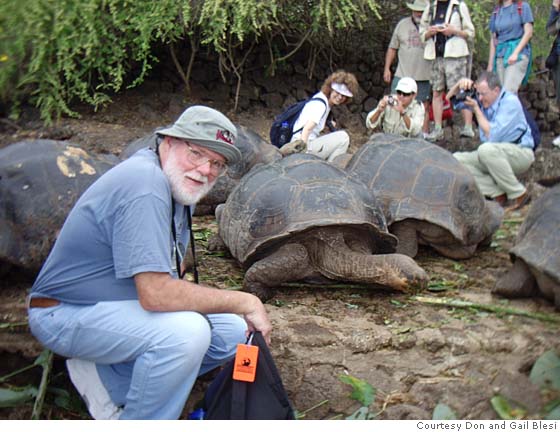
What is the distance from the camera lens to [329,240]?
13.1 ft

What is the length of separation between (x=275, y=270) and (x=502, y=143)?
3324 mm

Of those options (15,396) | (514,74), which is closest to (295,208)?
(15,396)

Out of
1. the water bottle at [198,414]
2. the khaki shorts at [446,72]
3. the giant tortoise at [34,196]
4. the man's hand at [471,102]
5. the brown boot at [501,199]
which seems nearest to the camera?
the water bottle at [198,414]

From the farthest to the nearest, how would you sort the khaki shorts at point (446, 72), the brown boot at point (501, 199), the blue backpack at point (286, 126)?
the khaki shorts at point (446, 72) < the blue backpack at point (286, 126) < the brown boot at point (501, 199)

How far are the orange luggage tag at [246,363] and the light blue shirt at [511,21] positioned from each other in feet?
20.6

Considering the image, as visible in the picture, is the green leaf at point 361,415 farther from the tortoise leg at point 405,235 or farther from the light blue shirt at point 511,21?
the light blue shirt at point 511,21

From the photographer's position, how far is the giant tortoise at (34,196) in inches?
143

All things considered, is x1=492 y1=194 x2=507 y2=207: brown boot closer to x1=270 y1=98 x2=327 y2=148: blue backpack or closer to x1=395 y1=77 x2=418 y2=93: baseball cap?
x1=395 y1=77 x2=418 y2=93: baseball cap

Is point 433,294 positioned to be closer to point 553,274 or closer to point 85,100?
point 553,274

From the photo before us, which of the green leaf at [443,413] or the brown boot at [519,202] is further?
the brown boot at [519,202]

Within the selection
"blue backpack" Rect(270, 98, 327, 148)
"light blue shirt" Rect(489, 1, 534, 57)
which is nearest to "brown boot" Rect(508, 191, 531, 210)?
"blue backpack" Rect(270, 98, 327, 148)

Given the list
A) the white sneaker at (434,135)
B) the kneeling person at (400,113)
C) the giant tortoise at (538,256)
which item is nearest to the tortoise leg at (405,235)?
the giant tortoise at (538,256)

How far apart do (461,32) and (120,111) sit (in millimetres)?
4383
